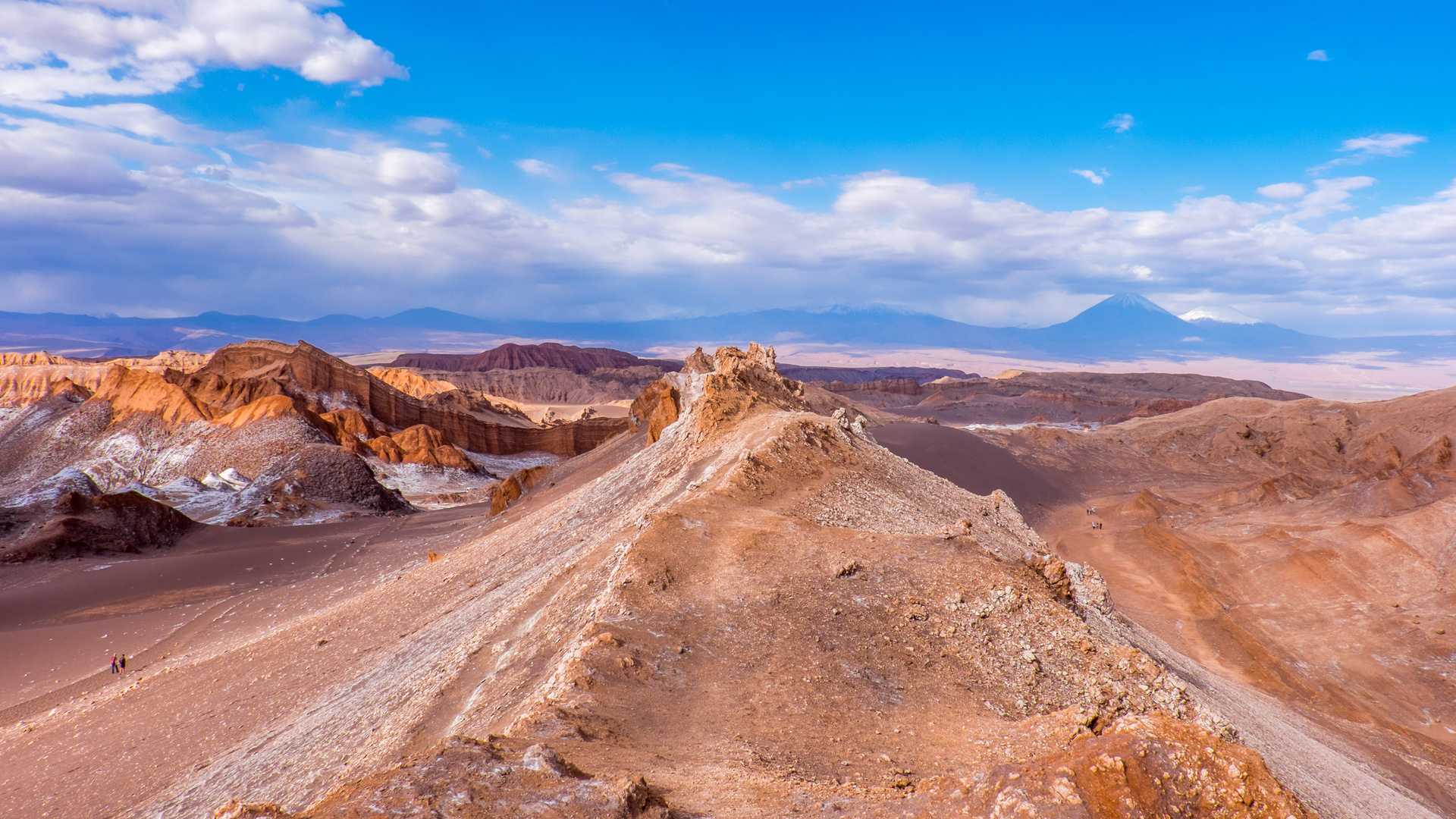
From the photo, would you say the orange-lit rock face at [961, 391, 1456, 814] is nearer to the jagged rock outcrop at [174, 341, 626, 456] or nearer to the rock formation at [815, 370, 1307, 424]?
the rock formation at [815, 370, 1307, 424]

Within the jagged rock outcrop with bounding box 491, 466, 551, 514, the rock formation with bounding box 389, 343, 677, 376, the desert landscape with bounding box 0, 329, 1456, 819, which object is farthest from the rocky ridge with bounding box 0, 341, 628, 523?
the rock formation with bounding box 389, 343, 677, 376

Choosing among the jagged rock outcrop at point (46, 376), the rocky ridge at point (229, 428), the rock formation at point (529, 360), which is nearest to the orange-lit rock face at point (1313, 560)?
the rocky ridge at point (229, 428)

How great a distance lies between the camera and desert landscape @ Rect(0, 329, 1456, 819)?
5191 millimetres

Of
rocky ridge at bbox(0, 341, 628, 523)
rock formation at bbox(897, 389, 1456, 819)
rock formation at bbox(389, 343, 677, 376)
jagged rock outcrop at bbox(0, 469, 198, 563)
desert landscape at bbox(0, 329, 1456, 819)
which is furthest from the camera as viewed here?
rock formation at bbox(389, 343, 677, 376)

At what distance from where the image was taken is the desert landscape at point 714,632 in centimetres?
519

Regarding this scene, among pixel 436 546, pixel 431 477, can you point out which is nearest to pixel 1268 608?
pixel 436 546

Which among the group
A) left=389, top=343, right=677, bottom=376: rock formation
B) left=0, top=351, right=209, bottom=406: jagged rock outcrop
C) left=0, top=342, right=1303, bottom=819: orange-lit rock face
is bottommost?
left=0, top=342, right=1303, bottom=819: orange-lit rock face

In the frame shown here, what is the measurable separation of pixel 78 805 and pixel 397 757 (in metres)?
Result: 6.42

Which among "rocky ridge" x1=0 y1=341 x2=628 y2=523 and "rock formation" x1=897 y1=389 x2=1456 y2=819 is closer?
"rock formation" x1=897 y1=389 x2=1456 y2=819

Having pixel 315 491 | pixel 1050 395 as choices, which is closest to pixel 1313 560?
pixel 315 491

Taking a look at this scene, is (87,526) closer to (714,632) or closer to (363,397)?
(363,397)

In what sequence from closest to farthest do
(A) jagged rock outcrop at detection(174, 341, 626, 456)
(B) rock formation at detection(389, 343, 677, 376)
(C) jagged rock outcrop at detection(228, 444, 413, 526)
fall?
(C) jagged rock outcrop at detection(228, 444, 413, 526), (A) jagged rock outcrop at detection(174, 341, 626, 456), (B) rock formation at detection(389, 343, 677, 376)

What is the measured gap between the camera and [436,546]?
84.9 ft

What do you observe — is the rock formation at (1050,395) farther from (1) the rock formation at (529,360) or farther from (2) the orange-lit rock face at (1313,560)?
(1) the rock formation at (529,360)
